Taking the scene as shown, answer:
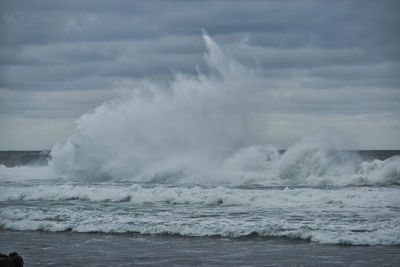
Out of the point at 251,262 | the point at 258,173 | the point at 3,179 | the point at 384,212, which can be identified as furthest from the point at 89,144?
the point at 251,262

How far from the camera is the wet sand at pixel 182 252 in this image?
1137cm

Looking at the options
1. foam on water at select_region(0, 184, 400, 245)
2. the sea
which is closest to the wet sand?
the sea

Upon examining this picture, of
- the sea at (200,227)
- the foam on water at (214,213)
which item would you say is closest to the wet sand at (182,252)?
the sea at (200,227)

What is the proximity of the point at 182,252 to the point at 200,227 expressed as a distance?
265 centimetres

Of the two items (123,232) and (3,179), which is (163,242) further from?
(3,179)

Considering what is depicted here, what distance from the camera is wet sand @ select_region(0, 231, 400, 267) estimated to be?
11.4 m

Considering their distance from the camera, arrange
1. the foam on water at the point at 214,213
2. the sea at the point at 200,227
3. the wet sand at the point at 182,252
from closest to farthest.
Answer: the wet sand at the point at 182,252 → the sea at the point at 200,227 → the foam on water at the point at 214,213

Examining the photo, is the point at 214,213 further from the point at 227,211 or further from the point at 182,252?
the point at 182,252

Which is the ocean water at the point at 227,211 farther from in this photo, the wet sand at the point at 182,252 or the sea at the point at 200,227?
the wet sand at the point at 182,252

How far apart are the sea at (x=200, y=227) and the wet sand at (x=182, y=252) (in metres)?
0.02

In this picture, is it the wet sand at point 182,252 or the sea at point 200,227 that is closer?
the wet sand at point 182,252

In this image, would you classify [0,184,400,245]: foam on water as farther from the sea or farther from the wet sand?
the wet sand

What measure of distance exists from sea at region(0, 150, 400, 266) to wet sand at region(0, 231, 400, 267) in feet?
0.08

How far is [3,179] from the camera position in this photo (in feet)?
110
